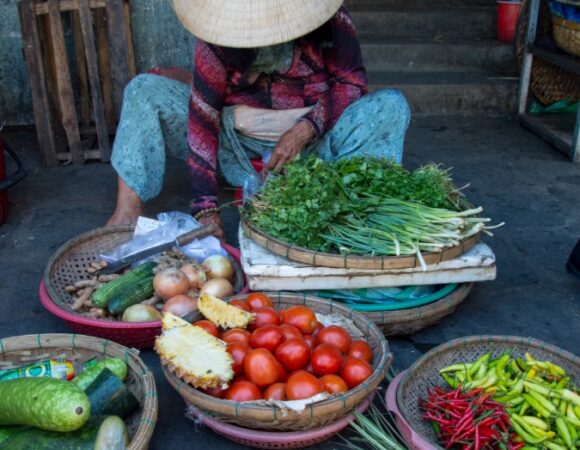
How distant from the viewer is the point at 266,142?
11.2 ft

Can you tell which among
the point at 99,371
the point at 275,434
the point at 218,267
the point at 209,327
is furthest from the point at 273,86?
the point at 275,434

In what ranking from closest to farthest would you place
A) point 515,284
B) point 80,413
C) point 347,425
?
point 80,413 < point 347,425 < point 515,284

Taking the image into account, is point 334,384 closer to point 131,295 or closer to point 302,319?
point 302,319

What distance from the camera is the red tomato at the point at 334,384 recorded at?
1.97 meters

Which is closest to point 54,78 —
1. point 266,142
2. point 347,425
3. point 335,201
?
point 266,142

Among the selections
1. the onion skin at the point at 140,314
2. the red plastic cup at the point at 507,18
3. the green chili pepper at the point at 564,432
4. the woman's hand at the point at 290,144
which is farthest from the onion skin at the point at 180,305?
the red plastic cup at the point at 507,18

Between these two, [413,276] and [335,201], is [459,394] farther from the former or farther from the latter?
[335,201]

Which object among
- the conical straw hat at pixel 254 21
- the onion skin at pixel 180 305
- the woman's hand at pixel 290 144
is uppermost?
the conical straw hat at pixel 254 21

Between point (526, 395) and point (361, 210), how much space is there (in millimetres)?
999

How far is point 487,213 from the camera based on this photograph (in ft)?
12.7

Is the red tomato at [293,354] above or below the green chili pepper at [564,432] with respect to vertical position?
above

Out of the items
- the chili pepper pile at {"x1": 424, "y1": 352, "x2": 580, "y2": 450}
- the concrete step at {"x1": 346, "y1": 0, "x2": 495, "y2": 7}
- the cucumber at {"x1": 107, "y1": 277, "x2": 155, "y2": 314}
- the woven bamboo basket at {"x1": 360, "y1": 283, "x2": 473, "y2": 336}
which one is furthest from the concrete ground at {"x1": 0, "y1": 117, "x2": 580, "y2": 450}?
the concrete step at {"x1": 346, "y1": 0, "x2": 495, "y2": 7}

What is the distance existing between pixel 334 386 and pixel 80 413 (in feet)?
2.38

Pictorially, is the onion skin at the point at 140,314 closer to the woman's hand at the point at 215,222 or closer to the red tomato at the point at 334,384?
the woman's hand at the point at 215,222
